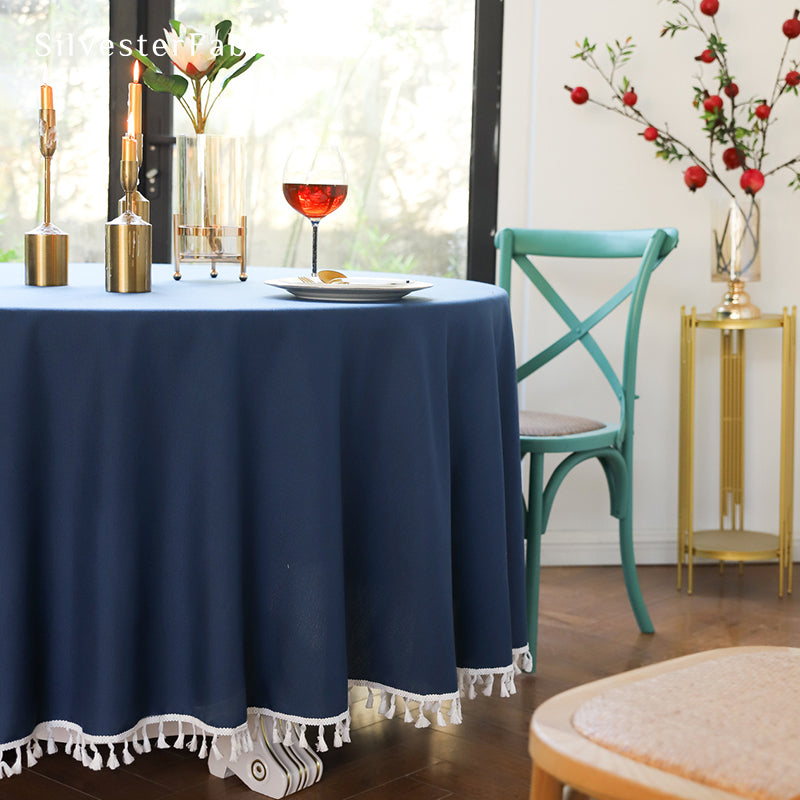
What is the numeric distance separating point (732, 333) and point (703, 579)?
2.39 ft

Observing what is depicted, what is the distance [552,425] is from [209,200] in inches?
39.0

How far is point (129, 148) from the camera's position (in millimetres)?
1831

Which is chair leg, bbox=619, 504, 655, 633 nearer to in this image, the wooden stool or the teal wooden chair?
the teal wooden chair

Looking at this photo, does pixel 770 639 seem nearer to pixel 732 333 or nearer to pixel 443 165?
pixel 732 333

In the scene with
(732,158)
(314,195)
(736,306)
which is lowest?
(736,306)

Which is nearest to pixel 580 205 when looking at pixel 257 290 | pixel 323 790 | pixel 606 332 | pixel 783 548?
pixel 606 332

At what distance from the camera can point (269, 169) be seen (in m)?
3.44

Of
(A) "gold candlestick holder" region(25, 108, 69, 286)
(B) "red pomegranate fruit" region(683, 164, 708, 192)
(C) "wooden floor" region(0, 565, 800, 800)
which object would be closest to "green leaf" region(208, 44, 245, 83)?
(A) "gold candlestick holder" region(25, 108, 69, 286)

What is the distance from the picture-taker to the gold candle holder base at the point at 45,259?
6.10 ft

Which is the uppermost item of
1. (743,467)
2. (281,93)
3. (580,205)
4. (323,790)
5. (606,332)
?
(281,93)

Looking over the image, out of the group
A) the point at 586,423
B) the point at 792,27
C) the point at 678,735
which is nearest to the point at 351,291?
the point at 678,735

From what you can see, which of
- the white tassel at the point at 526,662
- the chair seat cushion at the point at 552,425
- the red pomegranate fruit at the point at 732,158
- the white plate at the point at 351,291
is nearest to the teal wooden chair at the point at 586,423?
the chair seat cushion at the point at 552,425

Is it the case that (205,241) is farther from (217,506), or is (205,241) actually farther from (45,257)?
(217,506)

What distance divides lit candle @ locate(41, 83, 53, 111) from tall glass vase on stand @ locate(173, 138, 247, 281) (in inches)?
9.1
